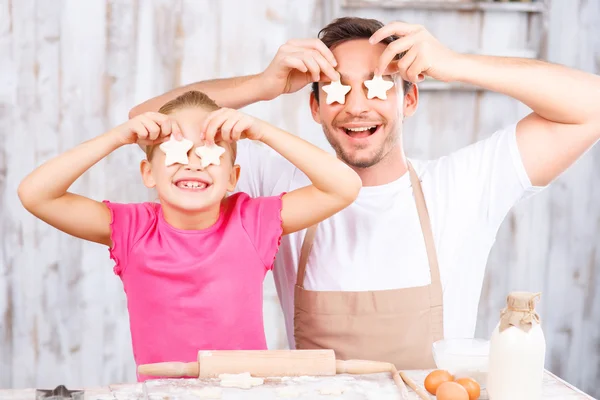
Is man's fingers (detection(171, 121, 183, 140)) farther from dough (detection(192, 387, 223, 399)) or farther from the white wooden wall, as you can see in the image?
the white wooden wall

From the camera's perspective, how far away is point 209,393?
1256mm

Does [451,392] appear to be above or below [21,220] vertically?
below

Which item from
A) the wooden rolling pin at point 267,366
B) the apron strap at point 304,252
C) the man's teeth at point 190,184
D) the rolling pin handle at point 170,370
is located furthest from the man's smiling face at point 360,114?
the rolling pin handle at point 170,370

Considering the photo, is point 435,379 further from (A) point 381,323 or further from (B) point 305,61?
(B) point 305,61

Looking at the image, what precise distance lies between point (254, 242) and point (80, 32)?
1.68 m

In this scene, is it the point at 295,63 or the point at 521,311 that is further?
the point at 295,63

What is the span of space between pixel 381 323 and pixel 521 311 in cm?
66

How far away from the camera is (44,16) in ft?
9.81

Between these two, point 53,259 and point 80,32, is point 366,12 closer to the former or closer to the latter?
point 80,32

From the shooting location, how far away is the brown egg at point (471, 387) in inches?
49.9

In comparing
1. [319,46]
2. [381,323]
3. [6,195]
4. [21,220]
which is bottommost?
[381,323]

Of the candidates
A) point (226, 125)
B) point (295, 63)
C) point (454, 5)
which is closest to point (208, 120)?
point (226, 125)

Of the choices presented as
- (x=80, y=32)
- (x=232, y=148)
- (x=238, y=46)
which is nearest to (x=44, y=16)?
(x=80, y=32)

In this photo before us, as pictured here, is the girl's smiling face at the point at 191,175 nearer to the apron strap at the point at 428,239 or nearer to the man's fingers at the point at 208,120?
the man's fingers at the point at 208,120
